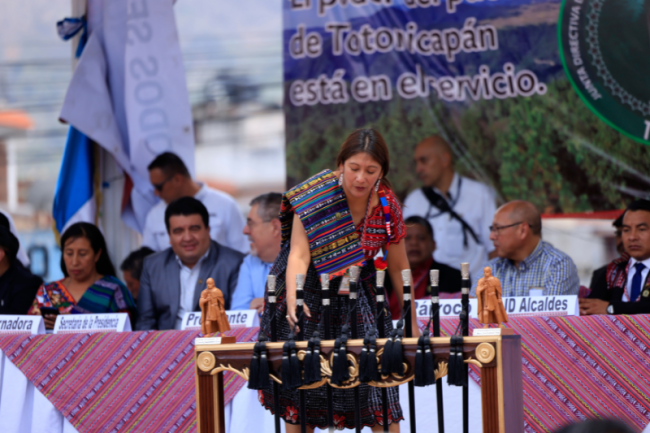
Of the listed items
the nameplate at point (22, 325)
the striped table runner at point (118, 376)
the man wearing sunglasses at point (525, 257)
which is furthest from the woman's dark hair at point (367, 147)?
the nameplate at point (22, 325)

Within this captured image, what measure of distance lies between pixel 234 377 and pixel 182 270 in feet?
4.16

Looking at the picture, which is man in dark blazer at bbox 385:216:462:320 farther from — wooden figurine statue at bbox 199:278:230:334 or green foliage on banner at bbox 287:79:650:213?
wooden figurine statue at bbox 199:278:230:334

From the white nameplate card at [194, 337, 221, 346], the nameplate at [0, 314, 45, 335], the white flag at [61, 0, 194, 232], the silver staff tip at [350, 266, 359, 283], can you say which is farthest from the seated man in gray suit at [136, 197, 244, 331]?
the silver staff tip at [350, 266, 359, 283]

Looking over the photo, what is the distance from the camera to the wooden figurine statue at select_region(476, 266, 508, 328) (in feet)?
8.46

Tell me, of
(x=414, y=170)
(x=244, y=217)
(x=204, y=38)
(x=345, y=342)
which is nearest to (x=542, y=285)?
(x=414, y=170)

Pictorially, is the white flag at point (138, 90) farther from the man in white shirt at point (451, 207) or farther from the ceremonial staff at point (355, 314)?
the ceremonial staff at point (355, 314)

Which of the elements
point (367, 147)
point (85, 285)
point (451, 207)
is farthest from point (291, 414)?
point (451, 207)

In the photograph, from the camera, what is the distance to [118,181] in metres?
6.14

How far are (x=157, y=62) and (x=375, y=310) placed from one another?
3637mm

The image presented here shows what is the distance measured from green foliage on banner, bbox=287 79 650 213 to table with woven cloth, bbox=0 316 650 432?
6.71 feet

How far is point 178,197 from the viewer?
5.85 metres

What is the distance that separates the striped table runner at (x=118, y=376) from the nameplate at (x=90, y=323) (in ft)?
0.38

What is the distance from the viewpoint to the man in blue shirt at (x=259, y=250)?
14.9ft

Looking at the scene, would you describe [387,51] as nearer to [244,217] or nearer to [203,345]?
[244,217]
